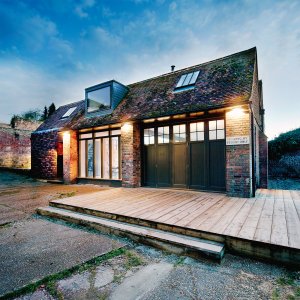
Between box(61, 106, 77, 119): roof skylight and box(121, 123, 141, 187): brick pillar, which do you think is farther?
box(61, 106, 77, 119): roof skylight

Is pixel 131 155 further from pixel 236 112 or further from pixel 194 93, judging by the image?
pixel 236 112

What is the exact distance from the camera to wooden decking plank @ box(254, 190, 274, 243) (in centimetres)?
305

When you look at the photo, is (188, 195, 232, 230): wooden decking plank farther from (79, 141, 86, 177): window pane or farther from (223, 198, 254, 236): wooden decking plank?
(79, 141, 86, 177): window pane

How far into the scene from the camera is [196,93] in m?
7.61

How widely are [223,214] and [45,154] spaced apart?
1286 centimetres

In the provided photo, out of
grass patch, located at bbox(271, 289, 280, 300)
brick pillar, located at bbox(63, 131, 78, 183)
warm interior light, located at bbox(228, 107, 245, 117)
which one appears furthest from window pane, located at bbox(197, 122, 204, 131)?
brick pillar, located at bbox(63, 131, 78, 183)

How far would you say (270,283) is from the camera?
2.46 metres

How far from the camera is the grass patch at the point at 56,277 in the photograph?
2.33 meters

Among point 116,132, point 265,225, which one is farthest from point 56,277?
point 116,132

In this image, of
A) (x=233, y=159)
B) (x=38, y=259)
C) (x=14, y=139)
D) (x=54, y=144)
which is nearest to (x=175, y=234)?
(x=38, y=259)

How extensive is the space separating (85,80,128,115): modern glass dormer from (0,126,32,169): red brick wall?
44.4 ft

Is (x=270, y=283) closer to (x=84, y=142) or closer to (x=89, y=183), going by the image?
(x=89, y=183)

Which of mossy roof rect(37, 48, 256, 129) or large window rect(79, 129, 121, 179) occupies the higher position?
mossy roof rect(37, 48, 256, 129)

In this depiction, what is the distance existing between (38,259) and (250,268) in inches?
129
